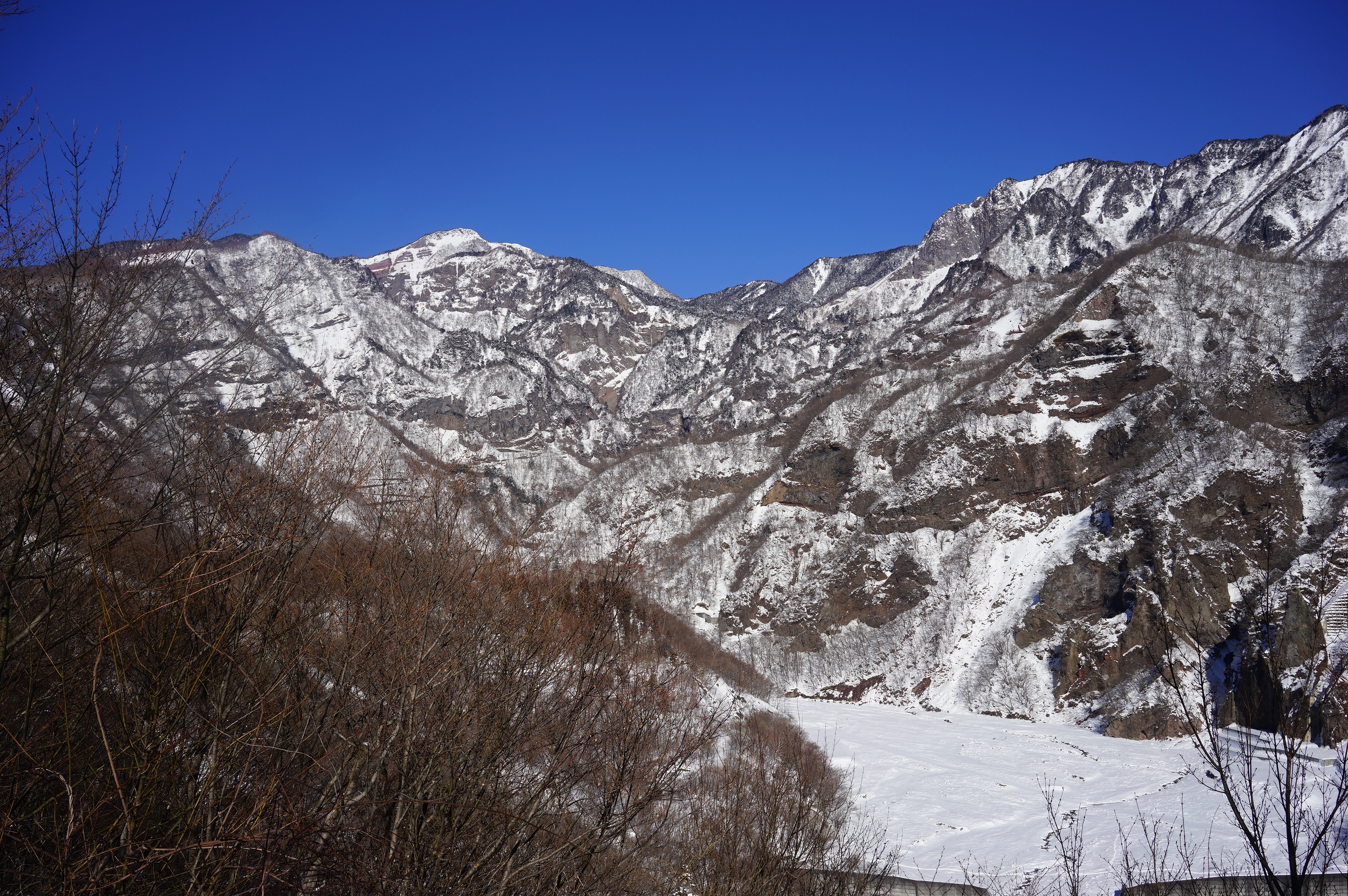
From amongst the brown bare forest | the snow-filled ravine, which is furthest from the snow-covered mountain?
the snow-filled ravine

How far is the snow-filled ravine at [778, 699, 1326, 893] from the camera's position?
30.0 m

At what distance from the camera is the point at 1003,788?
4191 centimetres

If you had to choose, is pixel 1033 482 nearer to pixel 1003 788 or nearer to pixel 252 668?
pixel 1003 788

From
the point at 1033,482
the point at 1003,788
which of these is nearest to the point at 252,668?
the point at 1003,788

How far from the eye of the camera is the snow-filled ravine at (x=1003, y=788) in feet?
98.4

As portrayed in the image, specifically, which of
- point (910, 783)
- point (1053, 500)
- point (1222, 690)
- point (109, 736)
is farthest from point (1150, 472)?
point (109, 736)

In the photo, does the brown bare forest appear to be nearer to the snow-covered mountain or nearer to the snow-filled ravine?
the snow-covered mountain

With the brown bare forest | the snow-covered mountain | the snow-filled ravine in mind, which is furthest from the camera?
the snow-covered mountain

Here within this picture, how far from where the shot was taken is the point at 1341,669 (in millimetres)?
5555

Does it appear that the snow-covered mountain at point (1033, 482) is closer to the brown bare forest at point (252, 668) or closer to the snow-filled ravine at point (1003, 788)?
the brown bare forest at point (252, 668)

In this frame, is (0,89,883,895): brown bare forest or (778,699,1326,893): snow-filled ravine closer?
(0,89,883,895): brown bare forest

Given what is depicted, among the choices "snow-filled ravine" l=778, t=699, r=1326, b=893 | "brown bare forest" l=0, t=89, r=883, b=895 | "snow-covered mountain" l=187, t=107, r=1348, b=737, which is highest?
"snow-covered mountain" l=187, t=107, r=1348, b=737

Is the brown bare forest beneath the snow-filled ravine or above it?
above

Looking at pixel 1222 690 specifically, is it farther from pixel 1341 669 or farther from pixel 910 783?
pixel 1341 669
